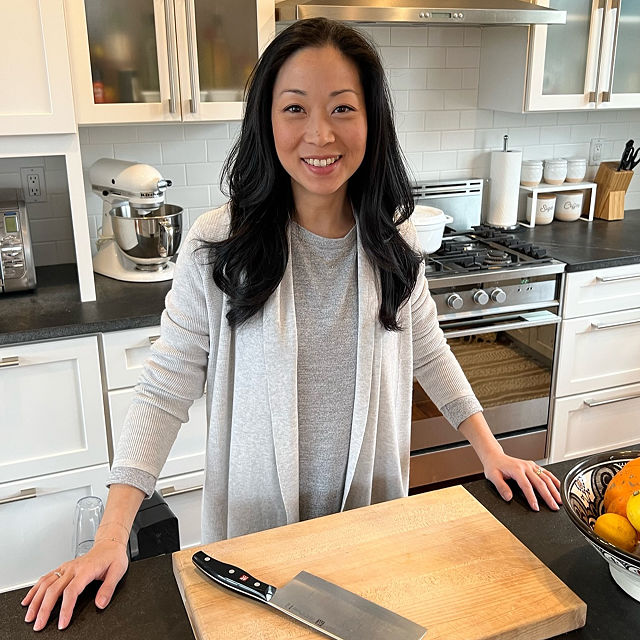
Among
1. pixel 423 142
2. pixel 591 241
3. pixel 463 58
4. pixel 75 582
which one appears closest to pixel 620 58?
pixel 463 58

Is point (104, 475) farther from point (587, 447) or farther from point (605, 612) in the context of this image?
point (587, 447)

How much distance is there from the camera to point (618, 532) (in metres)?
0.93

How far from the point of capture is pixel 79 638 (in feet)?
3.02

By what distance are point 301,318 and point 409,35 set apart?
7.00 feet

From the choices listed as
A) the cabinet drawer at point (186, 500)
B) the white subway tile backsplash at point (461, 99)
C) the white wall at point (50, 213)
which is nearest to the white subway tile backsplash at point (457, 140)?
the white subway tile backsplash at point (461, 99)

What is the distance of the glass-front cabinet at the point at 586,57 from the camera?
291 cm

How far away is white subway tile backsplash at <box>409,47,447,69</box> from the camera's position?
3.07 metres

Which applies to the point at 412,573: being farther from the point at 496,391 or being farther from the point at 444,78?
the point at 444,78

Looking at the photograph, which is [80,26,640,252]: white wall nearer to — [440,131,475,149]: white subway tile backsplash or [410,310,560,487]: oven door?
[440,131,475,149]: white subway tile backsplash

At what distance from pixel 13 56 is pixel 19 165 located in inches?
25.2

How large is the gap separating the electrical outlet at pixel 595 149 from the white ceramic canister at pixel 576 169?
94mm

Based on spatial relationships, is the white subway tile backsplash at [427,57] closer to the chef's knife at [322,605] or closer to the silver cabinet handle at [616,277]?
the silver cabinet handle at [616,277]

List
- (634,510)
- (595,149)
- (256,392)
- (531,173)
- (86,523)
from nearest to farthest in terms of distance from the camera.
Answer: (634,510), (256,392), (86,523), (531,173), (595,149)

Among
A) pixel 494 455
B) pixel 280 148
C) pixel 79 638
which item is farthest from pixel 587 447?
pixel 79 638
